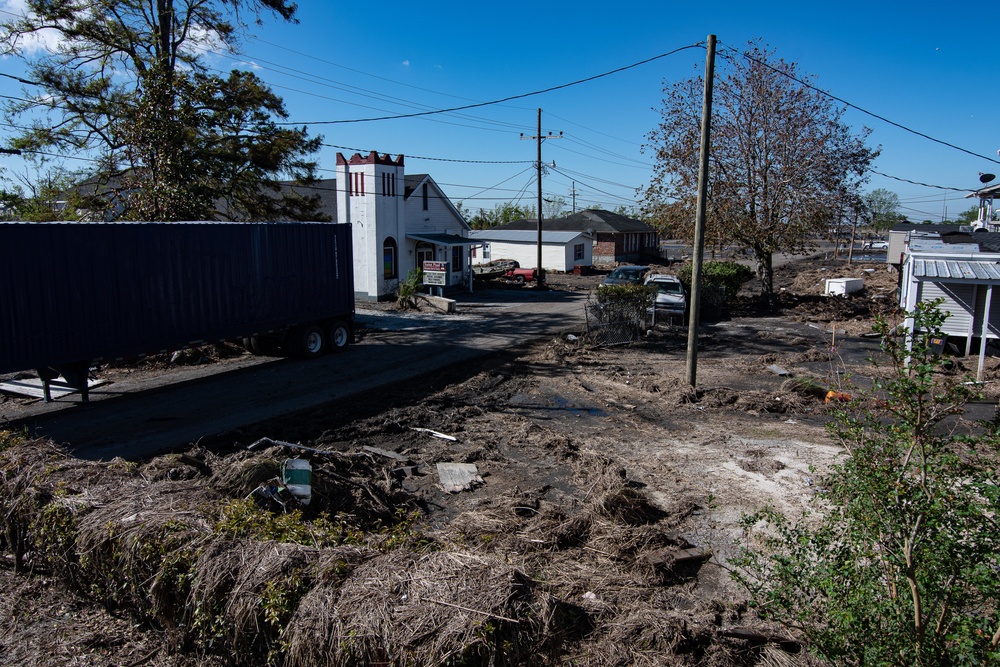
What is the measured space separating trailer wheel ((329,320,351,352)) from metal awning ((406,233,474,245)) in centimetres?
1357

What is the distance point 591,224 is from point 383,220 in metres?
29.5

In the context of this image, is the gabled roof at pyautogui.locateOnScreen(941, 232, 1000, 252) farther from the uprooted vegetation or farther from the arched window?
the arched window

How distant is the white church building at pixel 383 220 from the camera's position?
2967 centimetres

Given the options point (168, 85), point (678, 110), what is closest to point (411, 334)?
point (168, 85)

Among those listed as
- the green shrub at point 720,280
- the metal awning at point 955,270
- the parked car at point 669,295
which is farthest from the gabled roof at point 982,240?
the parked car at point 669,295

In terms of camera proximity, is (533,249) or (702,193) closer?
(702,193)

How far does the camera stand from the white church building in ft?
97.3

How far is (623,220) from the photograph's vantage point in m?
60.7

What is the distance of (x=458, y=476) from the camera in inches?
364

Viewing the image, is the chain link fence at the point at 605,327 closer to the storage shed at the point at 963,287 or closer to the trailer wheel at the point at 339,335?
the trailer wheel at the point at 339,335

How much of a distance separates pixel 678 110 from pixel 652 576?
25487mm

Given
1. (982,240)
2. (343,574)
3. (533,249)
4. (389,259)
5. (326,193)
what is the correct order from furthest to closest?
1. (533,249)
2. (326,193)
3. (389,259)
4. (982,240)
5. (343,574)

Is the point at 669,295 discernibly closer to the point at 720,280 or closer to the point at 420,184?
the point at 720,280

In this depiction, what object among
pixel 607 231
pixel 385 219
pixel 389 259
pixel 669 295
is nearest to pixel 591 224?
pixel 607 231
